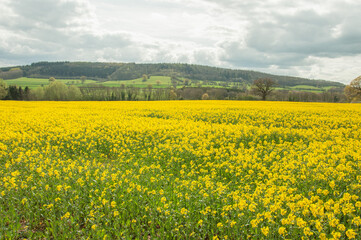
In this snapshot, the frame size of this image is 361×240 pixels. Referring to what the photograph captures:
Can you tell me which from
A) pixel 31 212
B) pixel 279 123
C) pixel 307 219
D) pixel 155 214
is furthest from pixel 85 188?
pixel 279 123

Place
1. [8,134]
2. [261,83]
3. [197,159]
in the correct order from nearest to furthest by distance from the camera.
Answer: [197,159], [8,134], [261,83]

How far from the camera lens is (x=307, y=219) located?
169 inches

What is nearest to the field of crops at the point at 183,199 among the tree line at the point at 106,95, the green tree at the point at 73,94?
the tree line at the point at 106,95

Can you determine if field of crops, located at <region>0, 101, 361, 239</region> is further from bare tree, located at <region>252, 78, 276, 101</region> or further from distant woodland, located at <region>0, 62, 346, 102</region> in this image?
distant woodland, located at <region>0, 62, 346, 102</region>

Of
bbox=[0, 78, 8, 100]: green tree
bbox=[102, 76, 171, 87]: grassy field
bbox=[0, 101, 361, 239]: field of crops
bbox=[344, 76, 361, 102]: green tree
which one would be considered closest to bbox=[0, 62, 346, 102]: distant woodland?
bbox=[0, 78, 8, 100]: green tree

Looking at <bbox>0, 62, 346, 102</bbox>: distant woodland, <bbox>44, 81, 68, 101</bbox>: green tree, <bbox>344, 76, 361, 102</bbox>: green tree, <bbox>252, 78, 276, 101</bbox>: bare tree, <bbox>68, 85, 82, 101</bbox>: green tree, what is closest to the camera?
<bbox>344, 76, 361, 102</bbox>: green tree

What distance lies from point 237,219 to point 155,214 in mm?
1703

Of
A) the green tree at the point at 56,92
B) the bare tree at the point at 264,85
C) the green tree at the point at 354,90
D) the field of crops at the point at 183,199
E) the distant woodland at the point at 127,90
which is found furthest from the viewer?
the distant woodland at the point at 127,90

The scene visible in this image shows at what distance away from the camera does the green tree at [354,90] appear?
54.9 m

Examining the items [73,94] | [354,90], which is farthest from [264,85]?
[73,94]

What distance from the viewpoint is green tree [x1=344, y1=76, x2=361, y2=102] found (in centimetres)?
5487

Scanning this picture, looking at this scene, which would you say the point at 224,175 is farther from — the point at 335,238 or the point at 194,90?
the point at 194,90

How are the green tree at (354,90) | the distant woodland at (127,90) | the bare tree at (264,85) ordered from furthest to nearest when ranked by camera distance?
the distant woodland at (127,90) → the bare tree at (264,85) → the green tree at (354,90)

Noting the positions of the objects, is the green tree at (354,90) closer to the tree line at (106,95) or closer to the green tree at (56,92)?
the tree line at (106,95)
